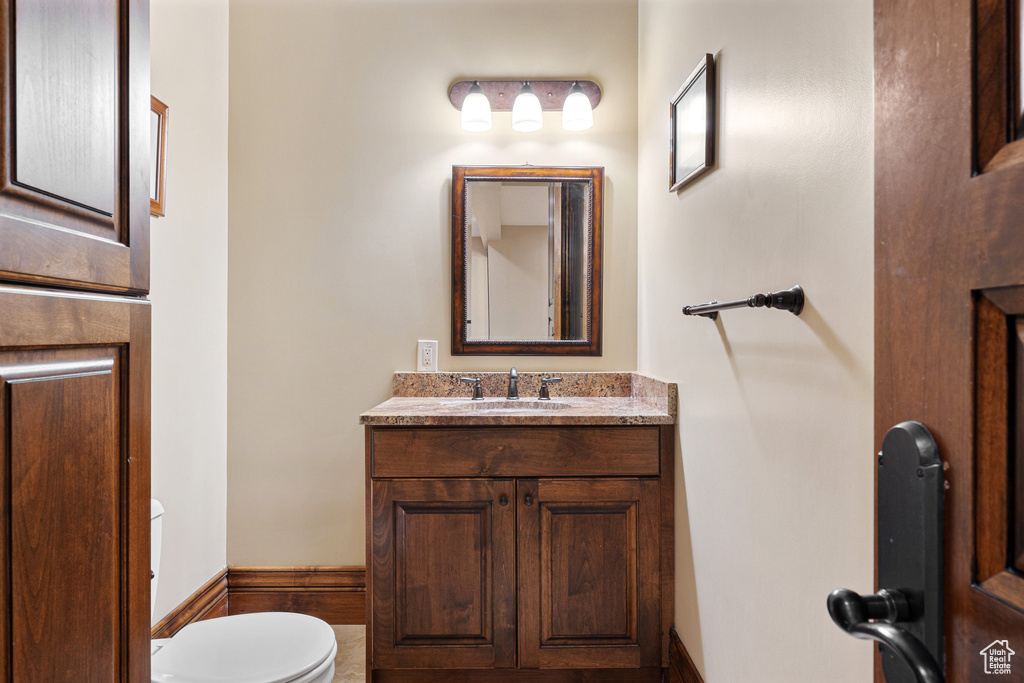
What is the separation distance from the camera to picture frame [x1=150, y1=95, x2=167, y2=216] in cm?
166

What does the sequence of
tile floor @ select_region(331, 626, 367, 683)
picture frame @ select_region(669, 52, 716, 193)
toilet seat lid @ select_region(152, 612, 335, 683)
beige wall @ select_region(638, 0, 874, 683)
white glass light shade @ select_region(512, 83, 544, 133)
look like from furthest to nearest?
white glass light shade @ select_region(512, 83, 544, 133) < tile floor @ select_region(331, 626, 367, 683) < picture frame @ select_region(669, 52, 716, 193) < toilet seat lid @ select_region(152, 612, 335, 683) < beige wall @ select_region(638, 0, 874, 683)

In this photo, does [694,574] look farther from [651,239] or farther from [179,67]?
[179,67]

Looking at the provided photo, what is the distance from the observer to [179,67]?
1.84 metres

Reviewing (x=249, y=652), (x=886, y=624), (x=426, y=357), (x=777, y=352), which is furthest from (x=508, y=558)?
(x=886, y=624)

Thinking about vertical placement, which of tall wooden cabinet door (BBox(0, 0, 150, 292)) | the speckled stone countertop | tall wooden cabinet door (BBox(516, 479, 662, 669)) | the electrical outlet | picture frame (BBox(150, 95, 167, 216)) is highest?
picture frame (BBox(150, 95, 167, 216))

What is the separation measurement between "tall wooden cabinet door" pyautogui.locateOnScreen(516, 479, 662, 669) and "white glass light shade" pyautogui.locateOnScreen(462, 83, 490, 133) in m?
1.29

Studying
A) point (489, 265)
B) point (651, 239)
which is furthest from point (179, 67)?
point (651, 239)

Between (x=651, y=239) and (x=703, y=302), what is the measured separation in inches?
24.3

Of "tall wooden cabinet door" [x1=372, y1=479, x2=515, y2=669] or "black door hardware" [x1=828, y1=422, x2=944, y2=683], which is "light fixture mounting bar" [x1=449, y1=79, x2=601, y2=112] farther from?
"black door hardware" [x1=828, y1=422, x2=944, y2=683]

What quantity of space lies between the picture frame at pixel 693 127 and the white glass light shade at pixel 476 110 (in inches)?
27.7

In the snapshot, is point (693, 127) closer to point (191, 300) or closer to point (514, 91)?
point (514, 91)

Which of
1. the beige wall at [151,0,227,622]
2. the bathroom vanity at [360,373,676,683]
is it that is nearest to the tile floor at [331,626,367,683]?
the bathroom vanity at [360,373,676,683]

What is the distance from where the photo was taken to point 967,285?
0.38 m

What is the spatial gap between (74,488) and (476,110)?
1.81m
